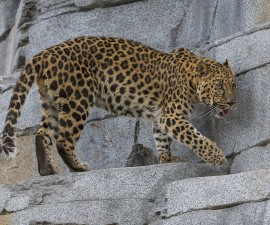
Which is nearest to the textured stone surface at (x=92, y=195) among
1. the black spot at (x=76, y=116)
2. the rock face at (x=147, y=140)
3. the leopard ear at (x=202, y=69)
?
the rock face at (x=147, y=140)

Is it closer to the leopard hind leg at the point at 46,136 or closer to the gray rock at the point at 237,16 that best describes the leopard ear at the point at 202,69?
the gray rock at the point at 237,16

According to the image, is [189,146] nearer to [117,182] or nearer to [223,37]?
[117,182]

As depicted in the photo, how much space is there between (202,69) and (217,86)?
0.34 metres

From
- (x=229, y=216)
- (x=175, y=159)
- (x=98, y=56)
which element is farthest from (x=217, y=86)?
(x=229, y=216)

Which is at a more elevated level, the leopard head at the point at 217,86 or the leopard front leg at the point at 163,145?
the leopard head at the point at 217,86

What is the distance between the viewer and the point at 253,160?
45.2 feet

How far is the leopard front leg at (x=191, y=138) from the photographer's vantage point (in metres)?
13.7

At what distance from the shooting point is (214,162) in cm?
1369

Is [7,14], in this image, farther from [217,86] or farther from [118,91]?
[217,86]

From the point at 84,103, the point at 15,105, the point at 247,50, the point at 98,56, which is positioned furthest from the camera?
the point at 98,56

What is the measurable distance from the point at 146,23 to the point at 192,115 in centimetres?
258

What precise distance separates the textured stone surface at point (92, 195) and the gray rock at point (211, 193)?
0.96 ft

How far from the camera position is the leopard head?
14.1 m

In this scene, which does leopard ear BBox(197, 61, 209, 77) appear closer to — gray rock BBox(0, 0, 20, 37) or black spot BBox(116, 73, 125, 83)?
black spot BBox(116, 73, 125, 83)
